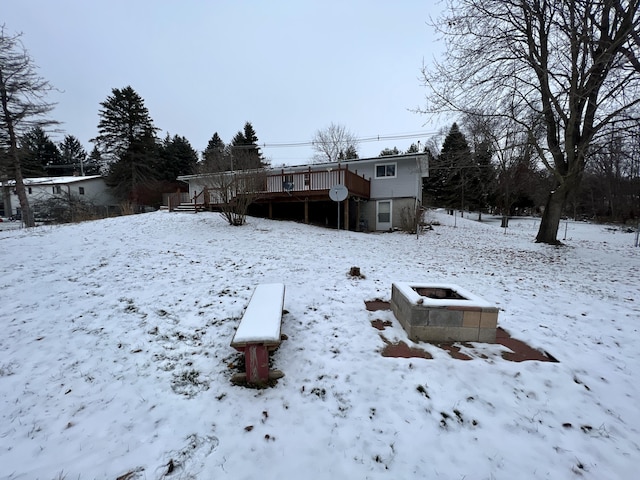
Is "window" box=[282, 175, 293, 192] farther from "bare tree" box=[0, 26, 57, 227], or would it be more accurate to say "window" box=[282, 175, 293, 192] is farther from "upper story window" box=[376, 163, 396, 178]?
"bare tree" box=[0, 26, 57, 227]

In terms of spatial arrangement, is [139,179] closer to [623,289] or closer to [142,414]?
[142,414]

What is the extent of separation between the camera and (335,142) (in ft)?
117

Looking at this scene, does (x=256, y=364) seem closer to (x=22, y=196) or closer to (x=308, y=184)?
(x=308, y=184)

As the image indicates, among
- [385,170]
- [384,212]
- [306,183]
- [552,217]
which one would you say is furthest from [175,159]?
[552,217]

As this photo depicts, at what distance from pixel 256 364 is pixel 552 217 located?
1361 centimetres

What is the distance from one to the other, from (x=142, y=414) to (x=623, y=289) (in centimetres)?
837

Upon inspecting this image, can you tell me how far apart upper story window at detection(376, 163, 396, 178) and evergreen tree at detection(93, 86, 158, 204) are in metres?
Result: 24.8

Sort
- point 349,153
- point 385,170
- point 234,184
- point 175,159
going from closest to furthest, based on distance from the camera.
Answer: point 234,184
point 385,170
point 175,159
point 349,153

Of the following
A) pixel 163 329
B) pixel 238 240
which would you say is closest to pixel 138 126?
pixel 238 240

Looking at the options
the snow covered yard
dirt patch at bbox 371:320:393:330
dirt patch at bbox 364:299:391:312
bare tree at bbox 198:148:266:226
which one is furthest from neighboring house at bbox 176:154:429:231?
dirt patch at bbox 371:320:393:330

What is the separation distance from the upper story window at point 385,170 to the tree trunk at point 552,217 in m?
7.51

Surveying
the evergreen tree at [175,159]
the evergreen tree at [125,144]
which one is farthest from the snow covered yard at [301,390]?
the evergreen tree at [175,159]

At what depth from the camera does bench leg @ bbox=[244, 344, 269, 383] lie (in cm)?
261

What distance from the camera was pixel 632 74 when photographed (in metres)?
7.70
